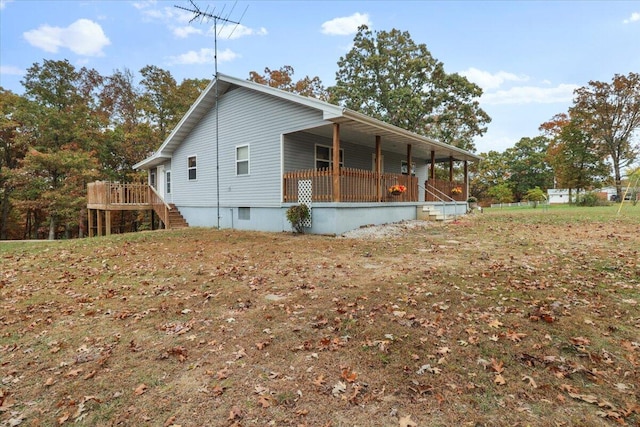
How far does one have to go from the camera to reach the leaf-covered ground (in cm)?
242

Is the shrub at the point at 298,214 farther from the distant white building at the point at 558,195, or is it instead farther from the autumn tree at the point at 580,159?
the distant white building at the point at 558,195

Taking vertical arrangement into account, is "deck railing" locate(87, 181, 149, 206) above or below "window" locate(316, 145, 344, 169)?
below

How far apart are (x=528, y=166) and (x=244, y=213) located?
1696 inches

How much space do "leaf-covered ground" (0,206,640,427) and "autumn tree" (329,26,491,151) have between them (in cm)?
2221

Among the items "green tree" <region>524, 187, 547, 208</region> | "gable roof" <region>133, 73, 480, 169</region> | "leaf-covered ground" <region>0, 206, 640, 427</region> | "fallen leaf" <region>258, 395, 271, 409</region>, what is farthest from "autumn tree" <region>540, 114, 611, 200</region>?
"fallen leaf" <region>258, 395, 271, 409</region>

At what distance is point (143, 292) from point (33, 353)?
180 centimetres

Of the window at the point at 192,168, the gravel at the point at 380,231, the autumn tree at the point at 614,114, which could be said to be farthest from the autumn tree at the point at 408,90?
the gravel at the point at 380,231

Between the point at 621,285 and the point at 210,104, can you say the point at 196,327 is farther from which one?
the point at 210,104

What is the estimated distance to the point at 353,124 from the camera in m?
10.8

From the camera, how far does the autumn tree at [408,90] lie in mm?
25688

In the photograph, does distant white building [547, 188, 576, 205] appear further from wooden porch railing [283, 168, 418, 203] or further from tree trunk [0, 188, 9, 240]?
tree trunk [0, 188, 9, 240]

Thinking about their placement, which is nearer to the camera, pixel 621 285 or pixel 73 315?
pixel 73 315

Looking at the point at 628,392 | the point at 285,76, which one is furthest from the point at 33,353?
the point at 285,76

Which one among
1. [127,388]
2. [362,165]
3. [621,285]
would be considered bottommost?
[127,388]
